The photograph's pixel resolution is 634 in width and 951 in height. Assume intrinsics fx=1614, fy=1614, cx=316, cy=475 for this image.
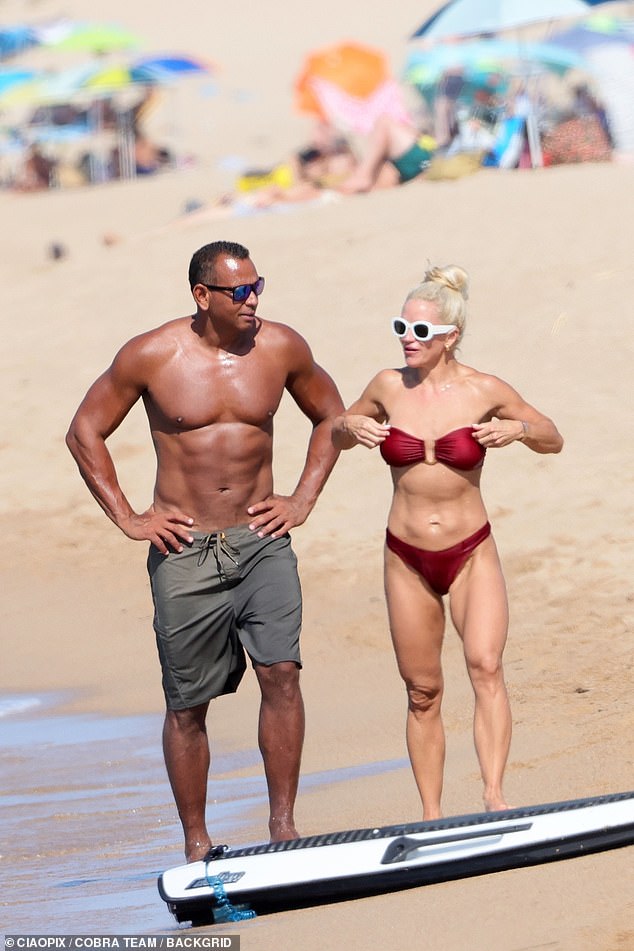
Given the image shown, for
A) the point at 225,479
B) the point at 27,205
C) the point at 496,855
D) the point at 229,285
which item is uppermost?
the point at 229,285

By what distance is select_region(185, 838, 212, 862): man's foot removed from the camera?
16.9ft

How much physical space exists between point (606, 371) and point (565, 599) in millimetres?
2901

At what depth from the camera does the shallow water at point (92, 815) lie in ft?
16.5

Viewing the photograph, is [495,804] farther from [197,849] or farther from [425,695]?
[197,849]

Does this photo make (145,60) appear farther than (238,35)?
No

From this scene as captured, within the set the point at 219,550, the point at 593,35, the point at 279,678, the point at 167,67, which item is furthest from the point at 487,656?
the point at 167,67

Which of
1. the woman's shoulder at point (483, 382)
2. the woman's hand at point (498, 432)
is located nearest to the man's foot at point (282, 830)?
the woman's hand at point (498, 432)

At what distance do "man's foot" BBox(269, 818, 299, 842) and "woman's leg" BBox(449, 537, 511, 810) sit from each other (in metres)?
0.63

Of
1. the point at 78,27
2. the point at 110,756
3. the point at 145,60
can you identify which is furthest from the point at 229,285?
the point at 78,27

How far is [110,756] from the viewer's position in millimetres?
6879

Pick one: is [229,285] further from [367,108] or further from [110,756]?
[367,108]

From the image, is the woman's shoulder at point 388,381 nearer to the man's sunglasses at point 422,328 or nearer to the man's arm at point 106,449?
the man's sunglasses at point 422,328

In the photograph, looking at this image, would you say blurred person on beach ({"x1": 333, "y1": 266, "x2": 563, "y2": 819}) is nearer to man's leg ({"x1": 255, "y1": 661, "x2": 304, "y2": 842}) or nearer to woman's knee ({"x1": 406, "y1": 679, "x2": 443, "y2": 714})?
woman's knee ({"x1": 406, "y1": 679, "x2": 443, "y2": 714})

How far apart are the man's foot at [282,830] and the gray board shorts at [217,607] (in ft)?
1.50
